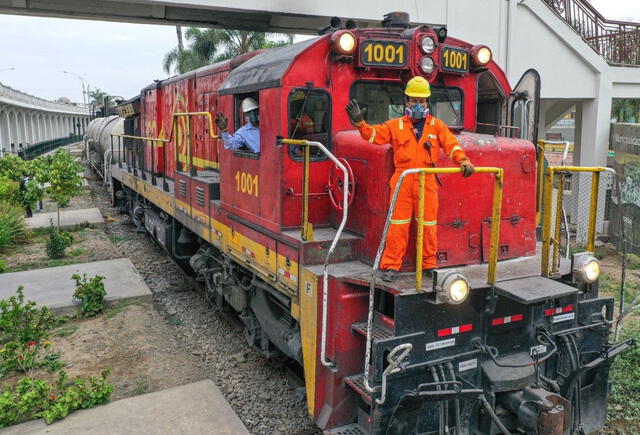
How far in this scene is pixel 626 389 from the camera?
5.81 m

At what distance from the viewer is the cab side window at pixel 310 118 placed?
500 cm

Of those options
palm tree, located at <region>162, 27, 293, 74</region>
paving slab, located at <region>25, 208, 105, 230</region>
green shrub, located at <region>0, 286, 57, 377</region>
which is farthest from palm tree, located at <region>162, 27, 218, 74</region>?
green shrub, located at <region>0, 286, 57, 377</region>

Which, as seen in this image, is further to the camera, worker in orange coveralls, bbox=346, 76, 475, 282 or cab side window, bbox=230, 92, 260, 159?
cab side window, bbox=230, 92, 260, 159

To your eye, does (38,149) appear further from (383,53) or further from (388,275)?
(388,275)

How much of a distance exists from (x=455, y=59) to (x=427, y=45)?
0.45m

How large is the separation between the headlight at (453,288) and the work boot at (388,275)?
500mm

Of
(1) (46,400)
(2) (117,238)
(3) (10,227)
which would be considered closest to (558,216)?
(1) (46,400)

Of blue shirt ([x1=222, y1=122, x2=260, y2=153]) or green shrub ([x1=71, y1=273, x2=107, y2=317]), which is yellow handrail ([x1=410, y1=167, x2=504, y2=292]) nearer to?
blue shirt ([x1=222, y1=122, x2=260, y2=153])

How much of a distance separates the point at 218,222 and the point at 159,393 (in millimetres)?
2186

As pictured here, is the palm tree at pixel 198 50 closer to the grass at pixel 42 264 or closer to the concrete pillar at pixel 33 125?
the grass at pixel 42 264

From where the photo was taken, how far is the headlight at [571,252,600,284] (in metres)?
4.60

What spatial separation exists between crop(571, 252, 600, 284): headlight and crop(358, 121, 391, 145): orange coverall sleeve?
1905 mm

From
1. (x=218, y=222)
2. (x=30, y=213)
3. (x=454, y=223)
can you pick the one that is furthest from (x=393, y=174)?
(x=30, y=213)

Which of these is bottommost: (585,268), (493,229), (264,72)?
(585,268)
